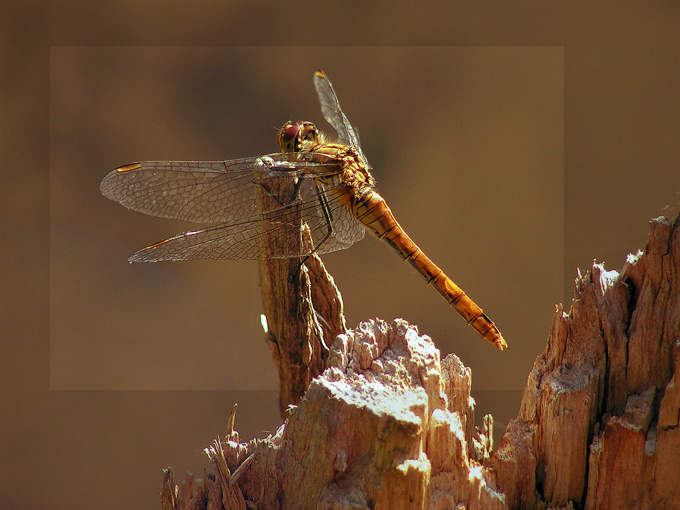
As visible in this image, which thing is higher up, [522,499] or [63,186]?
[63,186]

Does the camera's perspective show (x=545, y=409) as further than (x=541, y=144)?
No

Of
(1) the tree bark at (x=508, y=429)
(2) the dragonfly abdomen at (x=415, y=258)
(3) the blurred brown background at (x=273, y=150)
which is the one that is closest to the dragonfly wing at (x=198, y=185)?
(2) the dragonfly abdomen at (x=415, y=258)

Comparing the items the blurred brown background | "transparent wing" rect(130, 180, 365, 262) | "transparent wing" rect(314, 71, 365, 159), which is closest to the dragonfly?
"transparent wing" rect(130, 180, 365, 262)

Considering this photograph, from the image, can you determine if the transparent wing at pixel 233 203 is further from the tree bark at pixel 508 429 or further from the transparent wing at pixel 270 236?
the tree bark at pixel 508 429

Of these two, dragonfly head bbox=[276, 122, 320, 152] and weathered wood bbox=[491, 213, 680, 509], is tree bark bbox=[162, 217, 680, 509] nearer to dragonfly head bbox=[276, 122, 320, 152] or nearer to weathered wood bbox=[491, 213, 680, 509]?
weathered wood bbox=[491, 213, 680, 509]

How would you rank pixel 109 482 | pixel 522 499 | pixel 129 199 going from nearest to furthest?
pixel 522 499 → pixel 129 199 → pixel 109 482

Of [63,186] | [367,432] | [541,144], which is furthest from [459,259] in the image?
[63,186]

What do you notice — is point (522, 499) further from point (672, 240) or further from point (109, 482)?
point (109, 482)
